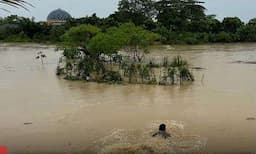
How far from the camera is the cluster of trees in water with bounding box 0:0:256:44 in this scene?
4569 centimetres

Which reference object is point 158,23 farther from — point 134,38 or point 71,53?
point 134,38

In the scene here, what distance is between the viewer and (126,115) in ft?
35.4

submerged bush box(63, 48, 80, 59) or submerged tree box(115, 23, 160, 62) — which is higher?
submerged tree box(115, 23, 160, 62)

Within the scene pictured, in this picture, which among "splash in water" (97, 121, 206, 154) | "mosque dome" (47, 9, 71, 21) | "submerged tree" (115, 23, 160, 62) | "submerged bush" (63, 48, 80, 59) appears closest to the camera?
"splash in water" (97, 121, 206, 154)

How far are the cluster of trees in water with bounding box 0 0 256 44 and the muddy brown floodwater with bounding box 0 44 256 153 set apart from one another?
27.2 meters

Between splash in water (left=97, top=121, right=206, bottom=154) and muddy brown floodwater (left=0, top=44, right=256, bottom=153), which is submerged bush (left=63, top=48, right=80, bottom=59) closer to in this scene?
muddy brown floodwater (left=0, top=44, right=256, bottom=153)

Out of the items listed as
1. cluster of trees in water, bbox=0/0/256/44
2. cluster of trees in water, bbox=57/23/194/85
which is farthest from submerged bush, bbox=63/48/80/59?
cluster of trees in water, bbox=0/0/256/44

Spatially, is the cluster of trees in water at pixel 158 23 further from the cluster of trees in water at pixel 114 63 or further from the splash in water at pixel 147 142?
the splash in water at pixel 147 142

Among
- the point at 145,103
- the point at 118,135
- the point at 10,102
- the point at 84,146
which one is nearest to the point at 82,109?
the point at 145,103

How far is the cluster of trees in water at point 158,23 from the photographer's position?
45688 mm

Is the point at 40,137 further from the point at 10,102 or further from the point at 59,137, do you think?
the point at 10,102

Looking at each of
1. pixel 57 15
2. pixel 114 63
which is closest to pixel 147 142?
pixel 114 63

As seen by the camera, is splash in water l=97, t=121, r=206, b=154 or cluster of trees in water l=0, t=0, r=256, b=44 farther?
cluster of trees in water l=0, t=0, r=256, b=44

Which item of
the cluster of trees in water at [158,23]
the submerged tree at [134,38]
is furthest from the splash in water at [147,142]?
the cluster of trees in water at [158,23]
